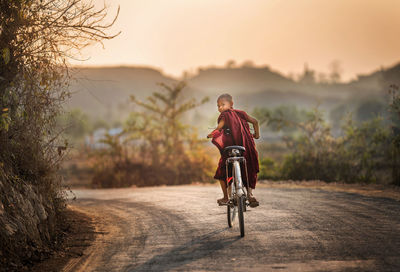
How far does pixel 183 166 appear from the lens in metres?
26.2

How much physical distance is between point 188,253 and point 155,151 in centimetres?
2022

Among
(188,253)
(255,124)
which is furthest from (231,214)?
(188,253)

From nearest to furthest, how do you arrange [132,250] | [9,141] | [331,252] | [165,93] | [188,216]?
[331,252] < [132,250] < [9,141] < [188,216] < [165,93]

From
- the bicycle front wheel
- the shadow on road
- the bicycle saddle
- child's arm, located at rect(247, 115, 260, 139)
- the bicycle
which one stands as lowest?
the shadow on road

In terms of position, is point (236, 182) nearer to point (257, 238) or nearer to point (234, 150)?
point (234, 150)

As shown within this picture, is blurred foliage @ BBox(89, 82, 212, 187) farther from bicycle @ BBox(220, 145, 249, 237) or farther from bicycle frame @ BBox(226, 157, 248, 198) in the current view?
Answer: bicycle frame @ BBox(226, 157, 248, 198)

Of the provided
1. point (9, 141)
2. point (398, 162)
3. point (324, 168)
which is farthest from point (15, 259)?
point (324, 168)

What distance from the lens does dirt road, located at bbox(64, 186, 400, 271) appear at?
582 centimetres

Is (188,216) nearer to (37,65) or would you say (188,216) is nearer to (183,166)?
(37,65)

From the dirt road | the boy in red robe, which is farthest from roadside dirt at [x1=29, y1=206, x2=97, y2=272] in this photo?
the boy in red robe

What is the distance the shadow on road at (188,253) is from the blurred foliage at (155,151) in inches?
710

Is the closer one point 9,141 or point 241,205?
point 241,205

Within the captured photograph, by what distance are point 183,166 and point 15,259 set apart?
20.0m

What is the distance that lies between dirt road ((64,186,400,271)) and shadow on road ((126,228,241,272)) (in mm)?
13
